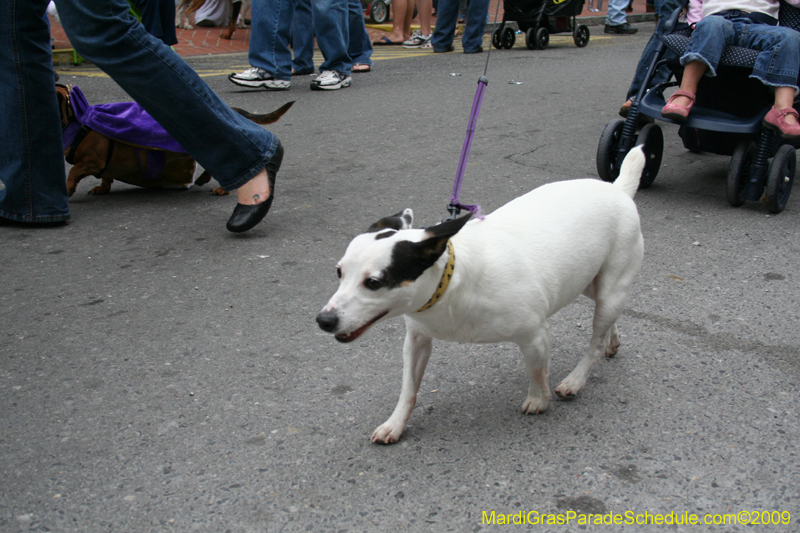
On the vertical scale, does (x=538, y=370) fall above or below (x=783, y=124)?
below

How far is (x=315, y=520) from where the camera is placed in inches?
70.9

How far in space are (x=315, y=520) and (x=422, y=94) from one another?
612cm

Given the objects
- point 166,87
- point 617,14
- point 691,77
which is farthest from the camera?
point 617,14

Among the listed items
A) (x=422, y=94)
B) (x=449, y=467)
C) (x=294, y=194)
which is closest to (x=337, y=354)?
(x=449, y=467)

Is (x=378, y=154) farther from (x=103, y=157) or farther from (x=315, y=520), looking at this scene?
(x=315, y=520)

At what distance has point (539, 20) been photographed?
11227 mm

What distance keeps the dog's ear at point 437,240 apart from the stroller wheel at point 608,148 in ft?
9.27

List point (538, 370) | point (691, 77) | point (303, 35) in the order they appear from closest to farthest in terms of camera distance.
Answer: point (538, 370) → point (691, 77) → point (303, 35)

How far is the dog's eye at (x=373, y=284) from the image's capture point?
5.90ft

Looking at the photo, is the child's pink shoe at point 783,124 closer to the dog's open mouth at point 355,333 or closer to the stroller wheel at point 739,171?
the stroller wheel at point 739,171

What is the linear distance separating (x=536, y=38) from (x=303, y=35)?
4867mm

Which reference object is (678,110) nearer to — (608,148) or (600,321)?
(608,148)

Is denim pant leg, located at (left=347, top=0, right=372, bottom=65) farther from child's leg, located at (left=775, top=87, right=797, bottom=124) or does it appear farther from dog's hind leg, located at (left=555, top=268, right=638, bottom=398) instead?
dog's hind leg, located at (left=555, top=268, right=638, bottom=398)

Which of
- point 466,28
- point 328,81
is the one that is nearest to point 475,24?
point 466,28
